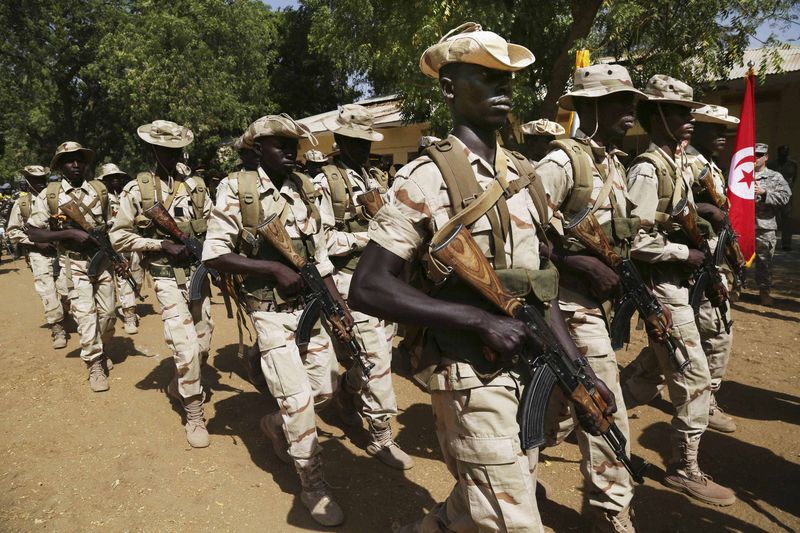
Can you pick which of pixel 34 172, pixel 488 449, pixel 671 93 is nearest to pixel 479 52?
pixel 488 449

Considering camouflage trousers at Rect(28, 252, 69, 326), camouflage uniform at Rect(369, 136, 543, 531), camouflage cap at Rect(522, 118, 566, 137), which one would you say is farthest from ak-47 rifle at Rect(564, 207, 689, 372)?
camouflage trousers at Rect(28, 252, 69, 326)

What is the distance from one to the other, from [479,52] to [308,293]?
214 cm

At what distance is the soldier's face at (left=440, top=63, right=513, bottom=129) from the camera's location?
6.93ft

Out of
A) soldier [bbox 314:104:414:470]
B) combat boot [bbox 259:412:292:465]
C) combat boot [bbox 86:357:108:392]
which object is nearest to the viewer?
combat boot [bbox 259:412:292:465]

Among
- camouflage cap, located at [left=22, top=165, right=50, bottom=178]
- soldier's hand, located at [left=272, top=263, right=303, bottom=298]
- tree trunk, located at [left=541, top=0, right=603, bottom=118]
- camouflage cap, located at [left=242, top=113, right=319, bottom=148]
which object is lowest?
camouflage cap, located at [left=22, top=165, right=50, bottom=178]

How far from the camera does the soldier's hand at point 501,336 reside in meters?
1.96

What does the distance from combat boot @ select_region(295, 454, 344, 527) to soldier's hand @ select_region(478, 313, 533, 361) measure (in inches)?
73.2

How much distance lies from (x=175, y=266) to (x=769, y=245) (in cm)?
788

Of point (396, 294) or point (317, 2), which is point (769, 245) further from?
point (317, 2)

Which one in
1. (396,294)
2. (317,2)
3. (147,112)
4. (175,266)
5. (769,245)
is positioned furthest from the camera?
(317,2)

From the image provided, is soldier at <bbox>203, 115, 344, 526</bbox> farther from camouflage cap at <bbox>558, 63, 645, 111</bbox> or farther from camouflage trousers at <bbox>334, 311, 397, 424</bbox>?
camouflage cap at <bbox>558, 63, 645, 111</bbox>

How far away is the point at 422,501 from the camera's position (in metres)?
3.60

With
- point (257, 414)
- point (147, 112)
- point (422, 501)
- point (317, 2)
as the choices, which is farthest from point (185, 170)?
point (317, 2)

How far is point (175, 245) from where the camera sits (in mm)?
4797
